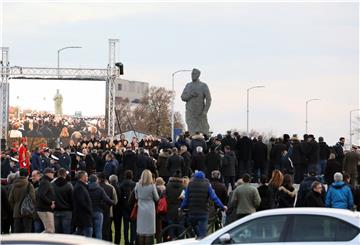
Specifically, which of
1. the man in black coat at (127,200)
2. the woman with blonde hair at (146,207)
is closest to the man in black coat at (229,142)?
the man in black coat at (127,200)

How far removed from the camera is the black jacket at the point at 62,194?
69.2 feet

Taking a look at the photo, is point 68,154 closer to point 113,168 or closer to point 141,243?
point 113,168

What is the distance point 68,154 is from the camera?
36375mm

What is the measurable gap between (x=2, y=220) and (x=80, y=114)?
1840 inches

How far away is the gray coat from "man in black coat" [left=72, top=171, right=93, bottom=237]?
1.12m

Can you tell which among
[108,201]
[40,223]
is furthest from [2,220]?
[108,201]

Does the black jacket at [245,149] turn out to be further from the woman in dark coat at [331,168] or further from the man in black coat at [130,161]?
the man in black coat at [130,161]

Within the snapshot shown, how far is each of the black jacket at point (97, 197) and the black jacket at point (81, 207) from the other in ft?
1.38

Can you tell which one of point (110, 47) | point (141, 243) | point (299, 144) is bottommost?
point (141, 243)

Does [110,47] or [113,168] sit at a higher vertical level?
[110,47]

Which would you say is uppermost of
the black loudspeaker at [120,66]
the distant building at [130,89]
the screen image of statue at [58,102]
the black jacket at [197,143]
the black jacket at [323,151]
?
the distant building at [130,89]

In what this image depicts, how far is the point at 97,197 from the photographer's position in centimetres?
2127

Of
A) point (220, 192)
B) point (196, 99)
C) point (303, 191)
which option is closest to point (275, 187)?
point (303, 191)

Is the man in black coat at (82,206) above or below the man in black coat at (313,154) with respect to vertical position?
below
